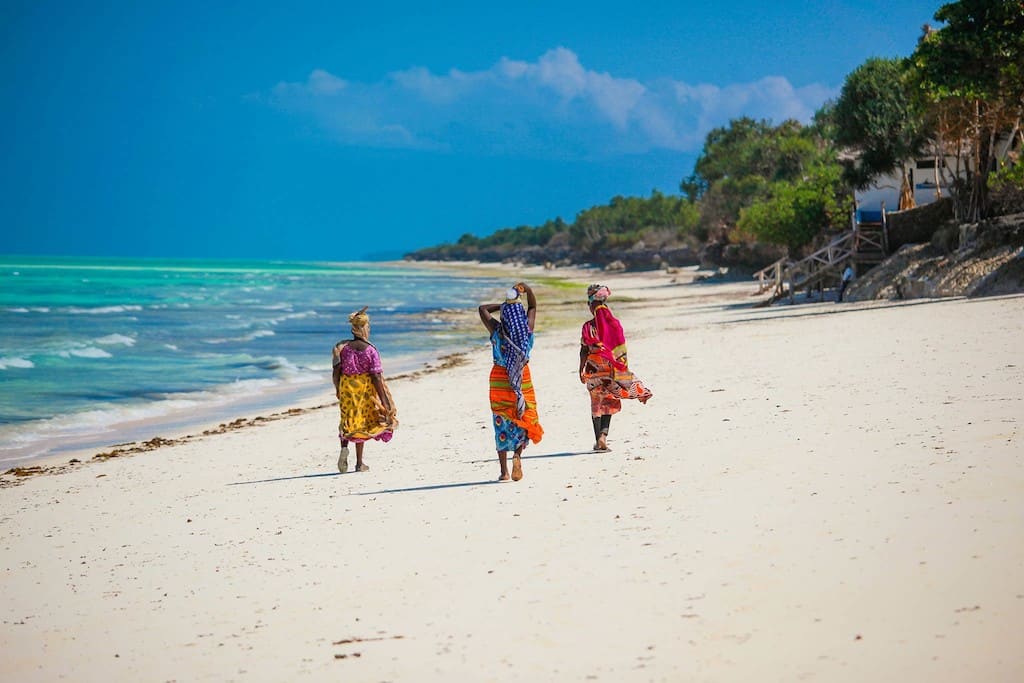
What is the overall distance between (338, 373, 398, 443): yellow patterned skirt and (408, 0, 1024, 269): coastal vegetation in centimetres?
1952

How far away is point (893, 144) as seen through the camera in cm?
3925

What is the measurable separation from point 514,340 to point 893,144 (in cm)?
3475

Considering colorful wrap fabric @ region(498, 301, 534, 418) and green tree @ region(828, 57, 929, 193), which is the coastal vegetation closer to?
green tree @ region(828, 57, 929, 193)

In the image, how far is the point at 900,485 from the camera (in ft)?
22.7

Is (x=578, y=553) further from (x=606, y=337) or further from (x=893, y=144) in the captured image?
(x=893, y=144)

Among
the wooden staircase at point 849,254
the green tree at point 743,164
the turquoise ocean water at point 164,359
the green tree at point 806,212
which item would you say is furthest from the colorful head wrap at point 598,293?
the green tree at point 743,164

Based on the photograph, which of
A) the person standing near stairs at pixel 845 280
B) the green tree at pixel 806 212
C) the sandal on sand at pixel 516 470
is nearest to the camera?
the sandal on sand at pixel 516 470

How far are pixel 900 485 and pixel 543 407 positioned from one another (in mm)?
7421

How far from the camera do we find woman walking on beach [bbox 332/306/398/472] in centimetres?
997

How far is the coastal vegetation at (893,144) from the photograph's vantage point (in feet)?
79.0

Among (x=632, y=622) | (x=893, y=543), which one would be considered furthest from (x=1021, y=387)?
(x=632, y=622)

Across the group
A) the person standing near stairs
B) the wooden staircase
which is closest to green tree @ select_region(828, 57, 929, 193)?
the wooden staircase

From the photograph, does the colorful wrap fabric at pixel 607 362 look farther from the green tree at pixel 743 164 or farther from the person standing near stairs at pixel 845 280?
the green tree at pixel 743 164

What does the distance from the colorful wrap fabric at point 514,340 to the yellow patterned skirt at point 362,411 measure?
6.00 feet
